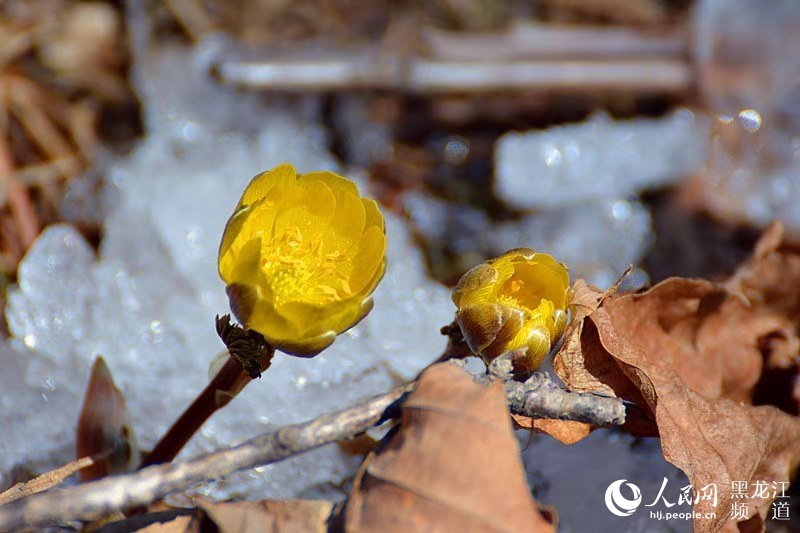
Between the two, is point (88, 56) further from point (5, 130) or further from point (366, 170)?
point (366, 170)

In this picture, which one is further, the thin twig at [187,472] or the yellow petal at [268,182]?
the yellow petal at [268,182]

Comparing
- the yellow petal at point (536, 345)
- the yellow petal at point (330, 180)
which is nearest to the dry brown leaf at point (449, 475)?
the yellow petal at point (536, 345)

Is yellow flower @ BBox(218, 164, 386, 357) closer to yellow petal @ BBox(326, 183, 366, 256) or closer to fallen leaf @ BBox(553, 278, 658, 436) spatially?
yellow petal @ BBox(326, 183, 366, 256)

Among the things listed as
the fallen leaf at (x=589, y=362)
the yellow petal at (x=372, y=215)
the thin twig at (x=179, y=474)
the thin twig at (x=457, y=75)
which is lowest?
the thin twig at (x=179, y=474)

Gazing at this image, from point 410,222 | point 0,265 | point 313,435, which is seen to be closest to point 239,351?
point 313,435

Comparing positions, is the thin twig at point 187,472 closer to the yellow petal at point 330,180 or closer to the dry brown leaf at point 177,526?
the dry brown leaf at point 177,526

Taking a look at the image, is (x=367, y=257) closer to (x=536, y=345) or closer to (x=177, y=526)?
(x=536, y=345)

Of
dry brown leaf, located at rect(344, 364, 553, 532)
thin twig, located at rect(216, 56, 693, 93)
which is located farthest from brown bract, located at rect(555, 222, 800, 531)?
thin twig, located at rect(216, 56, 693, 93)

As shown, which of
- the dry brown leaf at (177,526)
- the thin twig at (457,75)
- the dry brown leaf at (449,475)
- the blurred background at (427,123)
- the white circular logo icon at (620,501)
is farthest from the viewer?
the thin twig at (457,75)

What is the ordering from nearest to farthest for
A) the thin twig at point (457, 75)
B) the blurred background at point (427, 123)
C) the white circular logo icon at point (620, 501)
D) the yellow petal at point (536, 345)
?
the yellow petal at point (536, 345)
the white circular logo icon at point (620, 501)
the blurred background at point (427, 123)
the thin twig at point (457, 75)
